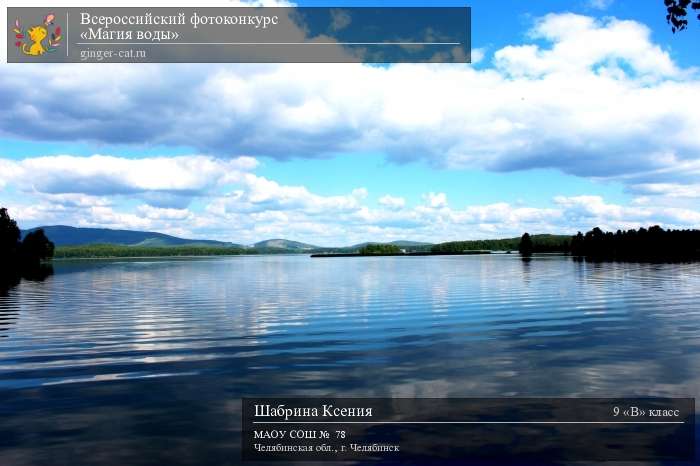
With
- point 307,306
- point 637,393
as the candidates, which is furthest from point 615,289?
point 637,393

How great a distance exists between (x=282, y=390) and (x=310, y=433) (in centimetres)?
570

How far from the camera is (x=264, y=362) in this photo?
26.5 metres

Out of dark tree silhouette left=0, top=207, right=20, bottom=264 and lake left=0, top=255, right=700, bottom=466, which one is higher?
dark tree silhouette left=0, top=207, right=20, bottom=264

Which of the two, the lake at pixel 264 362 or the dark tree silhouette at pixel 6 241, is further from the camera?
the dark tree silhouette at pixel 6 241

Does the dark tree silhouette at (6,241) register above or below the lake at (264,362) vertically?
above

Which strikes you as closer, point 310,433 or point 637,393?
point 310,433

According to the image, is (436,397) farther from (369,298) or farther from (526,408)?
(369,298)

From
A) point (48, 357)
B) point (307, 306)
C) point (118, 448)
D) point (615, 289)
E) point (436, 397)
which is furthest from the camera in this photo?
point (615, 289)

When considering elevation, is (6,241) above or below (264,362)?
above

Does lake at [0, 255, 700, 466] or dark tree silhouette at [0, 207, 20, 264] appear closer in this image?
lake at [0, 255, 700, 466]

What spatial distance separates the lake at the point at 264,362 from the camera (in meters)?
16.5

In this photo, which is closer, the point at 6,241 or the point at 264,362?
the point at 264,362

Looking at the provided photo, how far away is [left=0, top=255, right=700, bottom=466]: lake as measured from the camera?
1652cm

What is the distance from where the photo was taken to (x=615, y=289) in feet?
230
